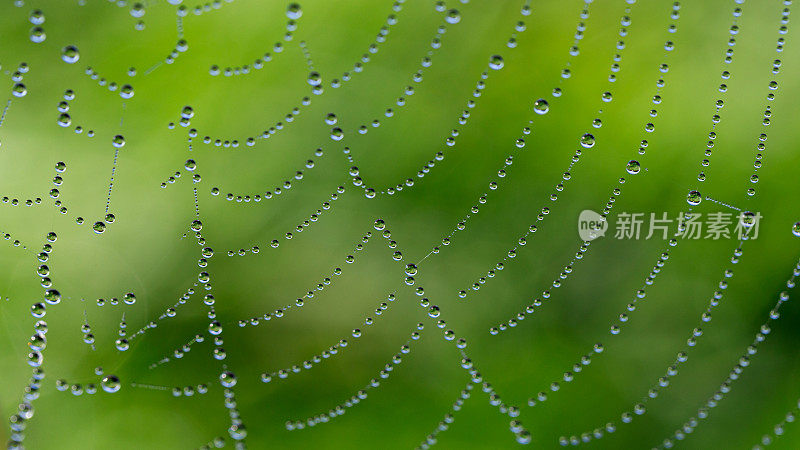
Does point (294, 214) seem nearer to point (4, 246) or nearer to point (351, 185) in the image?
point (351, 185)

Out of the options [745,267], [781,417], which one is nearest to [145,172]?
[745,267]

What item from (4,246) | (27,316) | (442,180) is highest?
(442,180)

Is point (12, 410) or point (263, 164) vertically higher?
point (263, 164)

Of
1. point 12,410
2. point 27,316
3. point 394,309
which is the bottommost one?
point 12,410

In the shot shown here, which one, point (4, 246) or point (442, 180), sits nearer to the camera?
point (4, 246)

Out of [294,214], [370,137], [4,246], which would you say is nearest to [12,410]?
[4,246]

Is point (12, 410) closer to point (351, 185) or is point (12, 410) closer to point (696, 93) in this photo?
point (351, 185)
